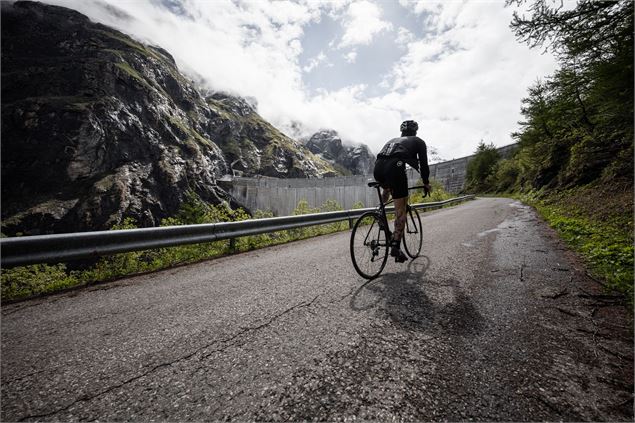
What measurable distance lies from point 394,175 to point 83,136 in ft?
278

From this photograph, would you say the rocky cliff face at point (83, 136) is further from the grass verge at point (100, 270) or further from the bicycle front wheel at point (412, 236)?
the bicycle front wheel at point (412, 236)

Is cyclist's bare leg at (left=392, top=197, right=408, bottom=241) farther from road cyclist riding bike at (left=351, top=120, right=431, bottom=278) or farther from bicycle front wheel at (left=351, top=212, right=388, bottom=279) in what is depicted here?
bicycle front wheel at (left=351, top=212, right=388, bottom=279)

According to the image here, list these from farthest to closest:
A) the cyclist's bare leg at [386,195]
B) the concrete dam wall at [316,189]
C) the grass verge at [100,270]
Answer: the concrete dam wall at [316,189] → the cyclist's bare leg at [386,195] → the grass verge at [100,270]

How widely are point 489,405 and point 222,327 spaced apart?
2008 mm

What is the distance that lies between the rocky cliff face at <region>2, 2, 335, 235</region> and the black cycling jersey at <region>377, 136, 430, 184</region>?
65488mm

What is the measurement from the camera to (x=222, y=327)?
7.72ft

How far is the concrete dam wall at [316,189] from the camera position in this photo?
62.4 meters

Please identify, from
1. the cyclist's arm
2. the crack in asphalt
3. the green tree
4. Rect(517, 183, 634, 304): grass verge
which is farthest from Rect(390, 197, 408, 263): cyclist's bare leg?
the green tree

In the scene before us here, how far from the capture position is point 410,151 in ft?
13.1

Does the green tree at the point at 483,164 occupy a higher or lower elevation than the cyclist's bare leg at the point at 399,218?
higher

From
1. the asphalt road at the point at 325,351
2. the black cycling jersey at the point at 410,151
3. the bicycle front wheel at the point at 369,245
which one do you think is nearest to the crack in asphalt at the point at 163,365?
the asphalt road at the point at 325,351

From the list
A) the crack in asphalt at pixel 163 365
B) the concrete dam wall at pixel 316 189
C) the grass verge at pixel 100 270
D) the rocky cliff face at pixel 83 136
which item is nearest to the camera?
the crack in asphalt at pixel 163 365

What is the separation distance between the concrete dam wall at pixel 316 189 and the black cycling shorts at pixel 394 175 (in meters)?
51.1

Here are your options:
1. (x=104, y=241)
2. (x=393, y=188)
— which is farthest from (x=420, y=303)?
(x=104, y=241)
